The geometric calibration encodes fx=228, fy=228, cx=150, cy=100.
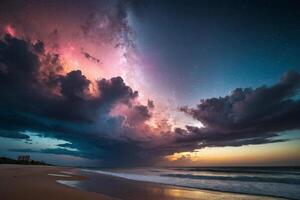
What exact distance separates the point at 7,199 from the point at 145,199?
8477 mm

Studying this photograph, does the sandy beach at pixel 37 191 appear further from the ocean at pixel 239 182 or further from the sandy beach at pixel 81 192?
the ocean at pixel 239 182

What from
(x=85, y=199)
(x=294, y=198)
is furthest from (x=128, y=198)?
(x=294, y=198)

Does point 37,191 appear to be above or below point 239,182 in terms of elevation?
below

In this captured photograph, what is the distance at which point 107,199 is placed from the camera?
1366cm

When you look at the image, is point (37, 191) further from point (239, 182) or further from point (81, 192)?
point (239, 182)

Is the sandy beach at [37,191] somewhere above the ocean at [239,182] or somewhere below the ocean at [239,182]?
below

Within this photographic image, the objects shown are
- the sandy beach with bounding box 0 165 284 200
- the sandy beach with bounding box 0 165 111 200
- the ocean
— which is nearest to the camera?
the sandy beach with bounding box 0 165 111 200

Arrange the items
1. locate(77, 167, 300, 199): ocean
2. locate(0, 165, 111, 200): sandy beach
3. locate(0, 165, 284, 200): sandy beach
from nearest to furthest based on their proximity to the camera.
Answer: locate(0, 165, 111, 200): sandy beach < locate(0, 165, 284, 200): sandy beach < locate(77, 167, 300, 199): ocean

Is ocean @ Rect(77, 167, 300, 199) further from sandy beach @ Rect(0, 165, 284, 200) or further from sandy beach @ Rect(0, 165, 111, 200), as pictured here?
sandy beach @ Rect(0, 165, 111, 200)

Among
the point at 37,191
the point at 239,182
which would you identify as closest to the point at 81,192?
the point at 37,191

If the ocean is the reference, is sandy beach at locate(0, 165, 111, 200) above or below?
below

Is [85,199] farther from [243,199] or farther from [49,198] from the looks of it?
→ [243,199]

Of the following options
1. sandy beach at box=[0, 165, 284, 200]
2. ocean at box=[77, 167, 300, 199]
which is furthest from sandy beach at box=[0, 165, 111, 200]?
ocean at box=[77, 167, 300, 199]

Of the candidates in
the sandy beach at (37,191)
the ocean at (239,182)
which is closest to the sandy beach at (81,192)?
the sandy beach at (37,191)
